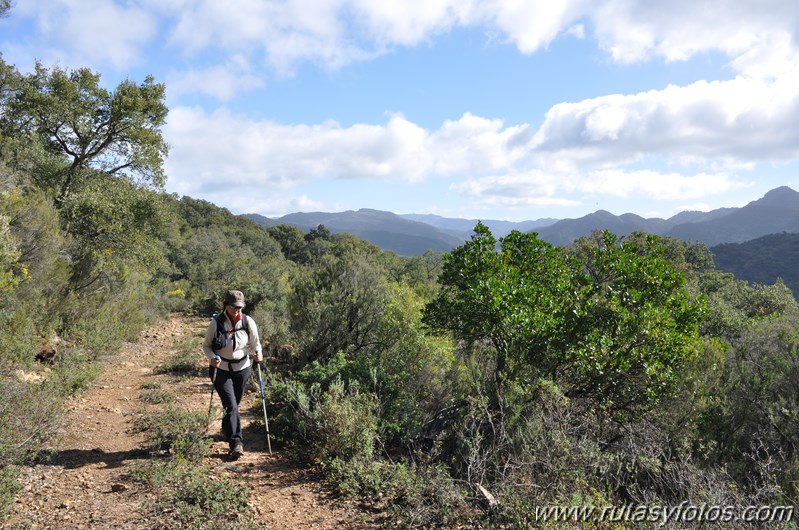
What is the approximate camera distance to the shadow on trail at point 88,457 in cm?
472

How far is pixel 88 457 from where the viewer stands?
4992 mm

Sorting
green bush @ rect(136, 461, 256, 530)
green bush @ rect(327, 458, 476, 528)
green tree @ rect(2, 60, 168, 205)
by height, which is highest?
green tree @ rect(2, 60, 168, 205)

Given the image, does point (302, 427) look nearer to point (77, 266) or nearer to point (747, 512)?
point (747, 512)

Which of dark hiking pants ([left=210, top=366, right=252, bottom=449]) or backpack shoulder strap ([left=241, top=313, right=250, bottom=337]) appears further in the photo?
backpack shoulder strap ([left=241, top=313, right=250, bottom=337])

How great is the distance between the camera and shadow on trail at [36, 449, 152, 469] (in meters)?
4.72

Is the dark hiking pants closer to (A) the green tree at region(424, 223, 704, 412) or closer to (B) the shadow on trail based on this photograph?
(B) the shadow on trail

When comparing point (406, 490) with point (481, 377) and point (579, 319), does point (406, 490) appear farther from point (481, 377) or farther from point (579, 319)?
point (579, 319)

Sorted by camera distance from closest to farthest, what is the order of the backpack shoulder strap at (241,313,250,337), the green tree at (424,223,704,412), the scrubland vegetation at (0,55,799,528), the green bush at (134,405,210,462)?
the scrubland vegetation at (0,55,799,528) → the green bush at (134,405,210,462) → the backpack shoulder strap at (241,313,250,337) → the green tree at (424,223,704,412)

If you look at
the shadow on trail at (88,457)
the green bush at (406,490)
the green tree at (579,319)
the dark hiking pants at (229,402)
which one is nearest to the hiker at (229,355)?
the dark hiking pants at (229,402)

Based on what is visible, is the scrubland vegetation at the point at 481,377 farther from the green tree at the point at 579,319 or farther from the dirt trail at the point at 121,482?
the dirt trail at the point at 121,482

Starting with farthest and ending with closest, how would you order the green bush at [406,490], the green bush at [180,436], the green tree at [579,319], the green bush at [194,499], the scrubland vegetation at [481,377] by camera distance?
the green tree at [579,319] < the green bush at [180,436] < the scrubland vegetation at [481,377] < the green bush at [406,490] < the green bush at [194,499]

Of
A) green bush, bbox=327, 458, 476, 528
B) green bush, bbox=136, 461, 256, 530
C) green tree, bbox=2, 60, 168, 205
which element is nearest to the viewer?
green bush, bbox=136, 461, 256, 530

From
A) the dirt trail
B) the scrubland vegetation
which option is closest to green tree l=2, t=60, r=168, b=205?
the scrubland vegetation

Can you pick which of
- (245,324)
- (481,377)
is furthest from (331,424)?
(481,377)
